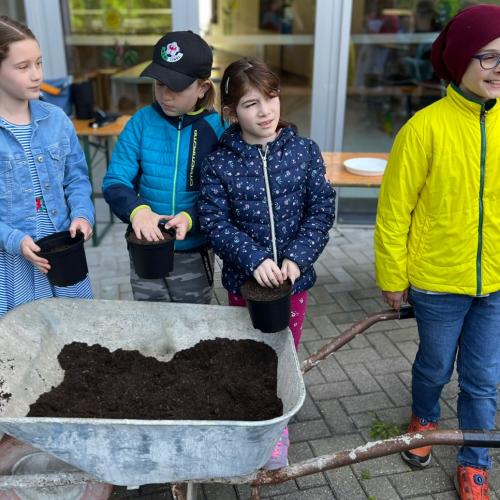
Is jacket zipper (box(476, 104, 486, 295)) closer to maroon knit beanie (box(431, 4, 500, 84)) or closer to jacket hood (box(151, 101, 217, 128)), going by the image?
maroon knit beanie (box(431, 4, 500, 84))

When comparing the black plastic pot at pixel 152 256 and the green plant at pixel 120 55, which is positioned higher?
the green plant at pixel 120 55

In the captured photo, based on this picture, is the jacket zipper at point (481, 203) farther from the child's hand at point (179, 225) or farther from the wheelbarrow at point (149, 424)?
the child's hand at point (179, 225)

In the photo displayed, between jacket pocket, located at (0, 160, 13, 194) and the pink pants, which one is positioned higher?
jacket pocket, located at (0, 160, 13, 194)

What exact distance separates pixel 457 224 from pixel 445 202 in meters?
0.09

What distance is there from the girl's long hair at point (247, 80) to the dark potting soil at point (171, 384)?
851 mm

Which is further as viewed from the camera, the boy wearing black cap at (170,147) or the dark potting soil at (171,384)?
the boy wearing black cap at (170,147)

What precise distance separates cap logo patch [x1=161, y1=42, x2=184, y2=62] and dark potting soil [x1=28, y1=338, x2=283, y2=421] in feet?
3.26

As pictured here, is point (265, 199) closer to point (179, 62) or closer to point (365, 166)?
point (179, 62)

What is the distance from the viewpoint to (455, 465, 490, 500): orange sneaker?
217cm

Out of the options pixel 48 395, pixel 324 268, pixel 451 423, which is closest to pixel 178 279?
pixel 48 395

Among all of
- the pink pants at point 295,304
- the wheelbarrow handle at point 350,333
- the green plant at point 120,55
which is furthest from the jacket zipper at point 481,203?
the green plant at point 120,55

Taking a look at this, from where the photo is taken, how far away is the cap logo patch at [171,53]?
193 cm

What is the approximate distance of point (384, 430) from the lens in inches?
103

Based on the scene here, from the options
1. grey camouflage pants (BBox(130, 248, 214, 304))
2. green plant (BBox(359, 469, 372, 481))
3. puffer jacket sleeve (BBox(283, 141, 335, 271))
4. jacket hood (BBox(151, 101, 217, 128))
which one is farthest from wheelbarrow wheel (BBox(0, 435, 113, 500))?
jacket hood (BBox(151, 101, 217, 128))
